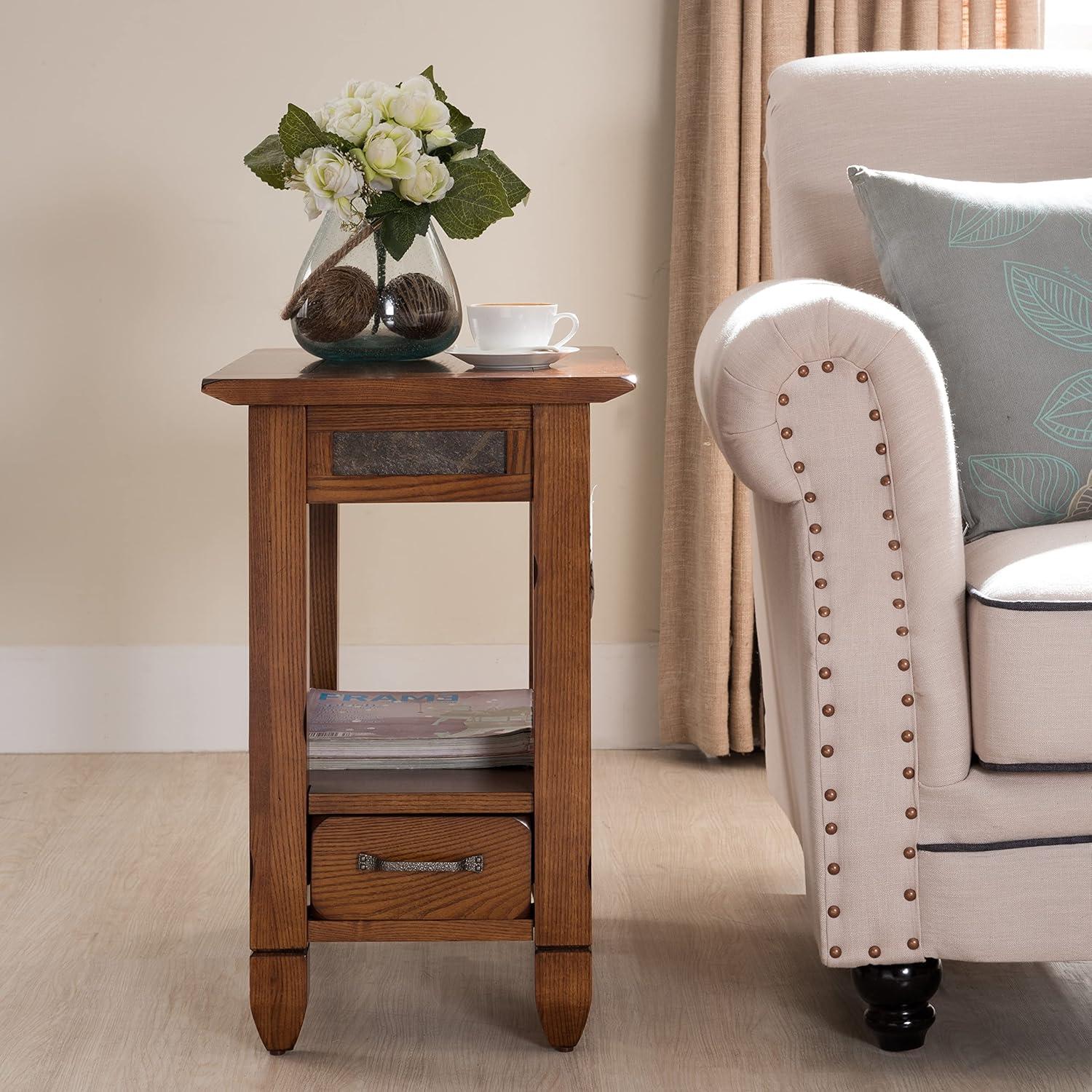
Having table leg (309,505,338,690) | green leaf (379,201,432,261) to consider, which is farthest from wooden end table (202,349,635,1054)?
table leg (309,505,338,690)

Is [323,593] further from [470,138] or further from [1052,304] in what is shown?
[1052,304]

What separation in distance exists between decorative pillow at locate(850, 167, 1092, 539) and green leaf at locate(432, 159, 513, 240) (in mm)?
452

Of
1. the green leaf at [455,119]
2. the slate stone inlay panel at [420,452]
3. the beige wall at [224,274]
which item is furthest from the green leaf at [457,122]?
the beige wall at [224,274]

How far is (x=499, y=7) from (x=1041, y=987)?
1667 millimetres

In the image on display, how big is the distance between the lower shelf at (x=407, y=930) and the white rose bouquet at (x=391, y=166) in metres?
0.65

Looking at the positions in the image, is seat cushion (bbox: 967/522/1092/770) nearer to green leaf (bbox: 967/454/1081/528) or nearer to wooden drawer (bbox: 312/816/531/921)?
green leaf (bbox: 967/454/1081/528)

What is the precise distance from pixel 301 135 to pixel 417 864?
2.34 ft

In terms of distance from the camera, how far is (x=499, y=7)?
6.95ft

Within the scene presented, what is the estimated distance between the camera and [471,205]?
4.18ft

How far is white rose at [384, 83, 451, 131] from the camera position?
1229 millimetres

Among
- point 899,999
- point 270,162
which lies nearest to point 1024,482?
point 899,999

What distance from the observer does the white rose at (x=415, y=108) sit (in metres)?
1.23

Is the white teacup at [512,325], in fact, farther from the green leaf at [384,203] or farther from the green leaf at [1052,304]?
the green leaf at [1052,304]

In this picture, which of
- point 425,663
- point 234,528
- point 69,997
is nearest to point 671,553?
point 425,663
